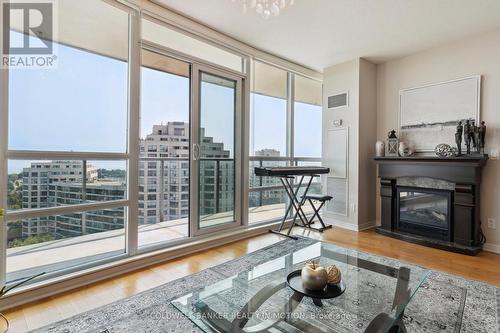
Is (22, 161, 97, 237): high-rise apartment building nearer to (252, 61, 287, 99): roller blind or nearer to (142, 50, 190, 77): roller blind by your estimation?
(142, 50, 190, 77): roller blind

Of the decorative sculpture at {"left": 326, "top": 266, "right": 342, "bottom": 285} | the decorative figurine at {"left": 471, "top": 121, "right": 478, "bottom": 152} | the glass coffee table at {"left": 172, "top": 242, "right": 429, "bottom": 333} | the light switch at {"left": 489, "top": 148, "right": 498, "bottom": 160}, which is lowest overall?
the glass coffee table at {"left": 172, "top": 242, "right": 429, "bottom": 333}

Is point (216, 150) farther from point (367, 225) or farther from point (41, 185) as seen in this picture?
point (367, 225)

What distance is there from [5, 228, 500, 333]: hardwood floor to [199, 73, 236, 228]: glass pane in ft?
1.64

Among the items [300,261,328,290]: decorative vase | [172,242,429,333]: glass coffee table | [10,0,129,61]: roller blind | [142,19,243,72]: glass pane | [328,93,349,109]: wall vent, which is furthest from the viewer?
[328,93,349,109]: wall vent

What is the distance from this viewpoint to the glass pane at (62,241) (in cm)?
209

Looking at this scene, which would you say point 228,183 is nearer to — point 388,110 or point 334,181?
point 334,181

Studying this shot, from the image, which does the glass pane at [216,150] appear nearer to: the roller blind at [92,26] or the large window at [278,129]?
the large window at [278,129]

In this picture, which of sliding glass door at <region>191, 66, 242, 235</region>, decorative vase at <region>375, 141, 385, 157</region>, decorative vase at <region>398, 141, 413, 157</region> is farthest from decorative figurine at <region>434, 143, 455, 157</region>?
sliding glass door at <region>191, 66, 242, 235</region>

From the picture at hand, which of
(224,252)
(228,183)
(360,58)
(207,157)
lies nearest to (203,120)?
(207,157)

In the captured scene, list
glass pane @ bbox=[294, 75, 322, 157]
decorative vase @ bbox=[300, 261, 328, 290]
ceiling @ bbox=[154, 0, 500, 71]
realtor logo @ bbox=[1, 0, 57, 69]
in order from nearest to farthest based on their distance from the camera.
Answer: decorative vase @ bbox=[300, 261, 328, 290] < realtor logo @ bbox=[1, 0, 57, 69] < ceiling @ bbox=[154, 0, 500, 71] < glass pane @ bbox=[294, 75, 322, 157]

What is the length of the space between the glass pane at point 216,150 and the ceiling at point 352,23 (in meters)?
0.72

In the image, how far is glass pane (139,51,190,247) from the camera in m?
3.23

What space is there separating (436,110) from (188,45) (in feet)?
10.9

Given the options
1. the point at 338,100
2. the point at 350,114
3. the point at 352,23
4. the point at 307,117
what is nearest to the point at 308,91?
the point at 307,117
